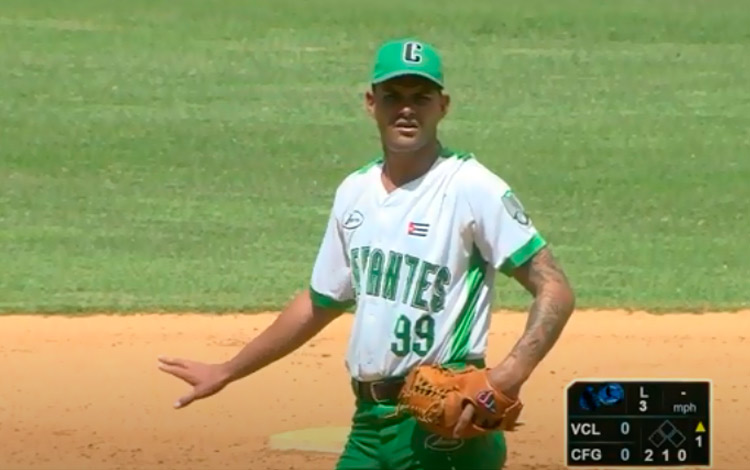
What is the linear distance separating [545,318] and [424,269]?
33 cm

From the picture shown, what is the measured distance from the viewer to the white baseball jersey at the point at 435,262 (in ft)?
14.1

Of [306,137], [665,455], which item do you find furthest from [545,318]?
[306,137]

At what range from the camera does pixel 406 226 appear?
4.36m

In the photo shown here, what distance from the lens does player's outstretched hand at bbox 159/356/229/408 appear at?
4.81m

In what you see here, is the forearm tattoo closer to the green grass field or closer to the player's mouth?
the player's mouth

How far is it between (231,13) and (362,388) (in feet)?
53.3

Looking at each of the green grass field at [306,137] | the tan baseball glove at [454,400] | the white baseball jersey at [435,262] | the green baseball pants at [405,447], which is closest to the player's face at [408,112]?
the white baseball jersey at [435,262]

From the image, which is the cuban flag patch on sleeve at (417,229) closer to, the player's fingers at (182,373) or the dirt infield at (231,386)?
the player's fingers at (182,373)

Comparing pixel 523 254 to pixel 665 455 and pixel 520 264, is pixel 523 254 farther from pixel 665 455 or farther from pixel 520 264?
pixel 665 455

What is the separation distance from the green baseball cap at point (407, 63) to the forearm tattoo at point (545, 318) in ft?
1.97

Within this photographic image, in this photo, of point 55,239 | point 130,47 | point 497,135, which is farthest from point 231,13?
point 55,239

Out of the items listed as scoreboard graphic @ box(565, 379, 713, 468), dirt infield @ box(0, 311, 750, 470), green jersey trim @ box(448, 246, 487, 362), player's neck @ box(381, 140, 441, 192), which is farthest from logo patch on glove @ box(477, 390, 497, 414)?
dirt infield @ box(0, 311, 750, 470)

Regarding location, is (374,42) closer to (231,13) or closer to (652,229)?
(231,13)

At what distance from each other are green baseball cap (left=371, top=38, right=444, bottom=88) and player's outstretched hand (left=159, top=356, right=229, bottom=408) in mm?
987
